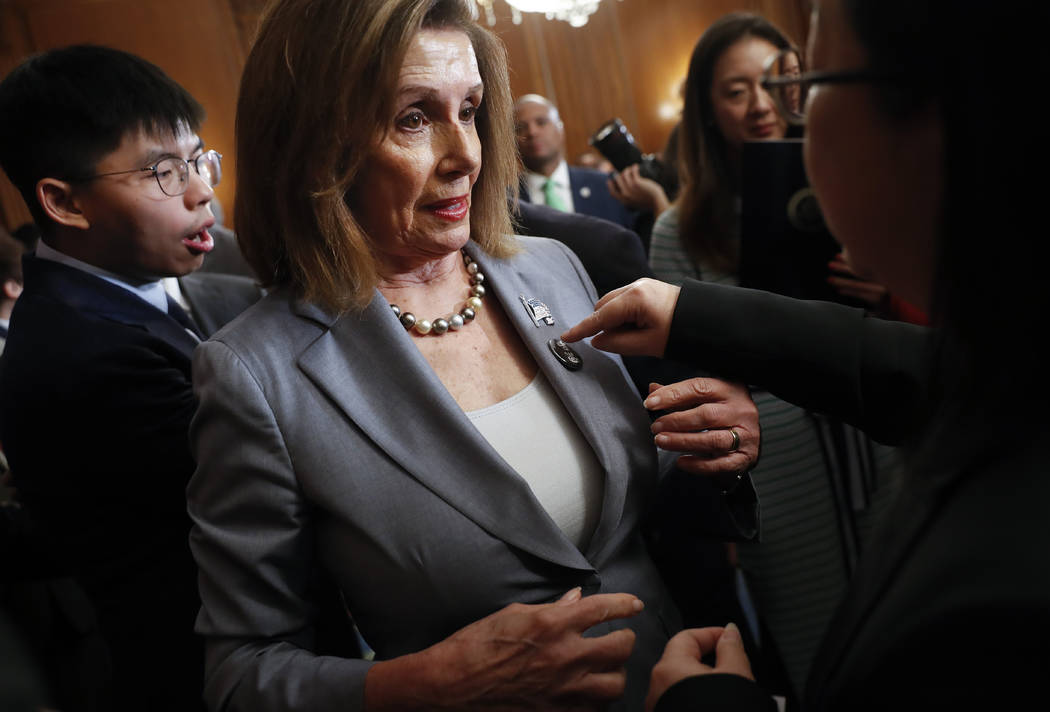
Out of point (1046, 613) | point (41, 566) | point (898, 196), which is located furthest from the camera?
point (41, 566)

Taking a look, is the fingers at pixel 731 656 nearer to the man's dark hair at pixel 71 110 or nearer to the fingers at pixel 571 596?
the fingers at pixel 571 596

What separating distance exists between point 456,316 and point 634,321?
299 millimetres

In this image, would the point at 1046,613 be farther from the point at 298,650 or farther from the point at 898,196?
the point at 298,650

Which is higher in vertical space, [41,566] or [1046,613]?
[1046,613]

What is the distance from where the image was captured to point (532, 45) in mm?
8852

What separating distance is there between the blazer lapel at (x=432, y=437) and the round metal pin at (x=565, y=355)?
0.73ft

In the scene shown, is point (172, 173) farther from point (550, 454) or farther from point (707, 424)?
point (707, 424)

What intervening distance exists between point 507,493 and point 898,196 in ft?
2.21

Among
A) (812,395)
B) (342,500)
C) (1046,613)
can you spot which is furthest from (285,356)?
(1046,613)

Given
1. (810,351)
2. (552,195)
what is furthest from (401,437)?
(552,195)

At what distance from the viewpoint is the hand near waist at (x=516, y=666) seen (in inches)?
40.1

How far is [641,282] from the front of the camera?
129 centimetres

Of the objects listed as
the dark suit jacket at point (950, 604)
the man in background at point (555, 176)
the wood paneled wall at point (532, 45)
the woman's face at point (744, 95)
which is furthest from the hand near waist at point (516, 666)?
the wood paneled wall at point (532, 45)

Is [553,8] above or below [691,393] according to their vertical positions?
above
